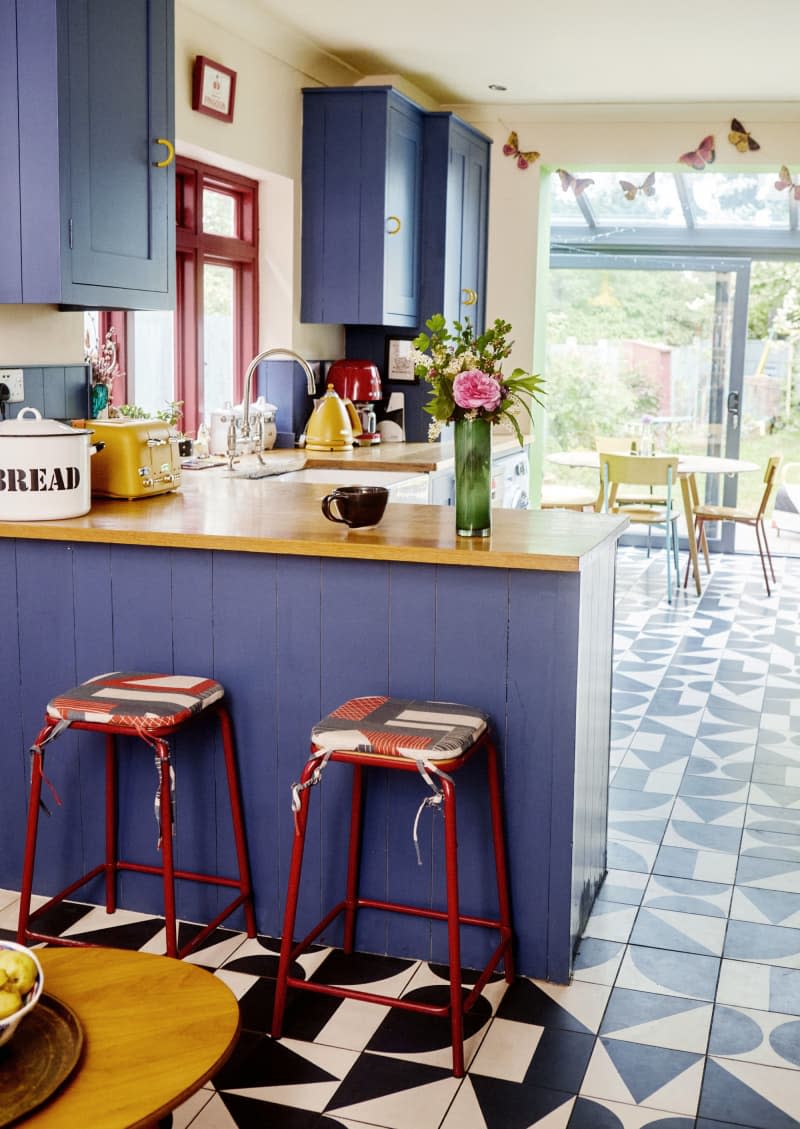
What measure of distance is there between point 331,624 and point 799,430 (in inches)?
270

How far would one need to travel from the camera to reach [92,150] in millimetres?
3465

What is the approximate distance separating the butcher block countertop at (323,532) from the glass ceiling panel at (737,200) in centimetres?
Answer: 583

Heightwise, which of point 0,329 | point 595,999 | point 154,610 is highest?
point 0,329

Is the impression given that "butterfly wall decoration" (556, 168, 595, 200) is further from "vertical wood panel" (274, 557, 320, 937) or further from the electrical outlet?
"vertical wood panel" (274, 557, 320, 937)

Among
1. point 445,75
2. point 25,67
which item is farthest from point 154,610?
point 445,75

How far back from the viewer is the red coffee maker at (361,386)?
6.01 metres

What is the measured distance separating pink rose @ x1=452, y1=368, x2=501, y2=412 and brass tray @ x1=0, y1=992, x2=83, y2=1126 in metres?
1.49

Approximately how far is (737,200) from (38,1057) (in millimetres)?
8019

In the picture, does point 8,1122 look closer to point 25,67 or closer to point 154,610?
point 154,610

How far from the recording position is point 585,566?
2.72 meters

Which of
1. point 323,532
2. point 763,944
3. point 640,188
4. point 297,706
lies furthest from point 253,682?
point 640,188

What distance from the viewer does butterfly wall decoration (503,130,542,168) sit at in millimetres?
6887

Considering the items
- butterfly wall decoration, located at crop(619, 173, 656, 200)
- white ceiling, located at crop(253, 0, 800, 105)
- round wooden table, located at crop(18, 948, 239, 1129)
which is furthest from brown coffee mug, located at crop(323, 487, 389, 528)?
butterfly wall decoration, located at crop(619, 173, 656, 200)

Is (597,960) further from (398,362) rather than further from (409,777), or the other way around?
(398,362)
